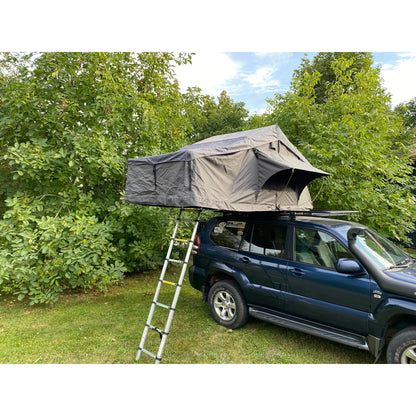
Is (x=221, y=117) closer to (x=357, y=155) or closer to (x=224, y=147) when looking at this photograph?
(x=357, y=155)

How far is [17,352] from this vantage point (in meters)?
3.93

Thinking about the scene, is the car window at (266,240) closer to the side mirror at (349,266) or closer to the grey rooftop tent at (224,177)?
the grey rooftop tent at (224,177)

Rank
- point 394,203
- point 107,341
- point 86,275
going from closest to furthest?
point 107,341 < point 86,275 < point 394,203

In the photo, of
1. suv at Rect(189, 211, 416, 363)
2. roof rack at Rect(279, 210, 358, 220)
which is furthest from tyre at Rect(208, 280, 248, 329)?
roof rack at Rect(279, 210, 358, 220)

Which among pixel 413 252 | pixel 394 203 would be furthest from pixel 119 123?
pixel 413 252

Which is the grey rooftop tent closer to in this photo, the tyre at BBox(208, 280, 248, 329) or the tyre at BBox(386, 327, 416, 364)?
the tyre at BBox(208, 280, 248, 329)

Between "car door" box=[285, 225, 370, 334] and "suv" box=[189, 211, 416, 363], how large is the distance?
0.04 feet

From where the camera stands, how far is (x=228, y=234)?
4824 mm

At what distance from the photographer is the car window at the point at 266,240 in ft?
13.7

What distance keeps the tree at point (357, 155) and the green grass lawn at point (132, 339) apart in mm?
3595

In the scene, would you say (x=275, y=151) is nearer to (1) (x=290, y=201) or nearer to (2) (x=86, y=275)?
(1) (x=290, y=201)

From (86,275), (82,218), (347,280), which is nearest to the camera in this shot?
(347,280)

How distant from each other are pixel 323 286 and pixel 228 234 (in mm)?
1755

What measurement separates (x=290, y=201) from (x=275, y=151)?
0.85m
